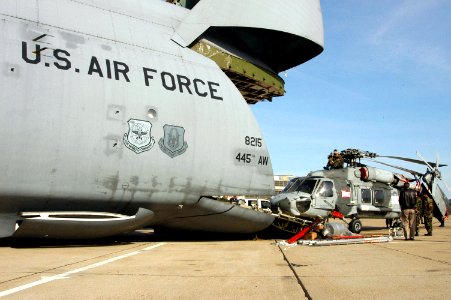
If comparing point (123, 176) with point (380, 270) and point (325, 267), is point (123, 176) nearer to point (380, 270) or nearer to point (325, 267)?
point (325, 267)

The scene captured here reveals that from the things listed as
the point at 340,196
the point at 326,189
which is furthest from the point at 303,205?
the point at 340,196

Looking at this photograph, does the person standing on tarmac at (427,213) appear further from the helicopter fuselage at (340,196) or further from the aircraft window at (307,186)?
the aircraft window at (307,186)

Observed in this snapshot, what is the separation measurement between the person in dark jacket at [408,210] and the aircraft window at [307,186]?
13.9ft

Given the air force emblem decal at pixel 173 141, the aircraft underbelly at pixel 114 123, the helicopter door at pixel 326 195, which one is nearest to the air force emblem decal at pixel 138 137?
the aircraft underbelly at pixel 114 123

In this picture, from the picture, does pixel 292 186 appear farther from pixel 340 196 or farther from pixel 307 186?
pixel 340 196

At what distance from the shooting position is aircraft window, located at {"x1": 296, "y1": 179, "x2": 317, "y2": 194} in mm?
15812

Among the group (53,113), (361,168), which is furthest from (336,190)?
(53,113)

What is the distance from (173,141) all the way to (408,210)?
7.44m

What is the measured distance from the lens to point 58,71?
8930 mm

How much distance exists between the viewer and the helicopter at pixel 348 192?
1527 cm

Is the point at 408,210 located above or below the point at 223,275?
above

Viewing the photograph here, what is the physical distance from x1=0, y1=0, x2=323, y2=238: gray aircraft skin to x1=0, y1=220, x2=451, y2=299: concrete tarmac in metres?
1.56

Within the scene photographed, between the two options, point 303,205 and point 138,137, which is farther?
point 303,205

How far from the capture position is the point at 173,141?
10188mm
